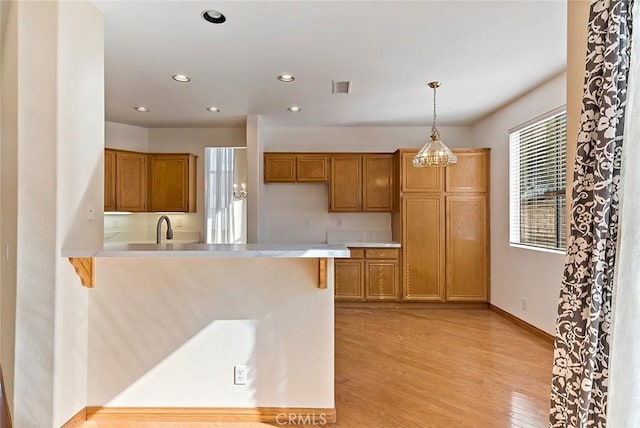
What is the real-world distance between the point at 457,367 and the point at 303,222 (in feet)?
10.1

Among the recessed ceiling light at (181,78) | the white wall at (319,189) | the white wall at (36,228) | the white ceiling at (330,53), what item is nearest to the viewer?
the white wall at (36,228)

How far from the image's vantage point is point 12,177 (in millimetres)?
2092

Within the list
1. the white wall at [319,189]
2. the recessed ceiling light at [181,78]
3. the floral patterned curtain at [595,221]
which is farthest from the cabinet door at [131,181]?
the floral patterned curtain at [595,221]

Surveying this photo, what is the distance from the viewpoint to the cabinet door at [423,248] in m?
4.82

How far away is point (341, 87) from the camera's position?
12.0 feet

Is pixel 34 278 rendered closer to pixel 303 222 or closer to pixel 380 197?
pixel 303 222

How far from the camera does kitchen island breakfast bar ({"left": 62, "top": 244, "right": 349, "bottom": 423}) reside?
218cm

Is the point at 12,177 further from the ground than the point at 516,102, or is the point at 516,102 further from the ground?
the point at 516,102

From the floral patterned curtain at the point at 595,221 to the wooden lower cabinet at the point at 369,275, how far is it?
139 inches

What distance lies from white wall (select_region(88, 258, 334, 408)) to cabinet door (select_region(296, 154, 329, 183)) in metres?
3.10

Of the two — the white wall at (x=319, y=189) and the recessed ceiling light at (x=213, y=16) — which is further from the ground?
the recessed ceiling light at (x=213, y=16)

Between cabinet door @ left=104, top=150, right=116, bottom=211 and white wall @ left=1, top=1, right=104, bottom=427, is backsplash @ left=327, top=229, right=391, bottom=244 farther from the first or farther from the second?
white wall @ left=1, top=1, right=104, bottom=427

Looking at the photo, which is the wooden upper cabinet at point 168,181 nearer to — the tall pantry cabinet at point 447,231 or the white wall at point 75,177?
the white wall at point 75,177

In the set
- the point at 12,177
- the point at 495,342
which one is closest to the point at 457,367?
the point at 495,342
